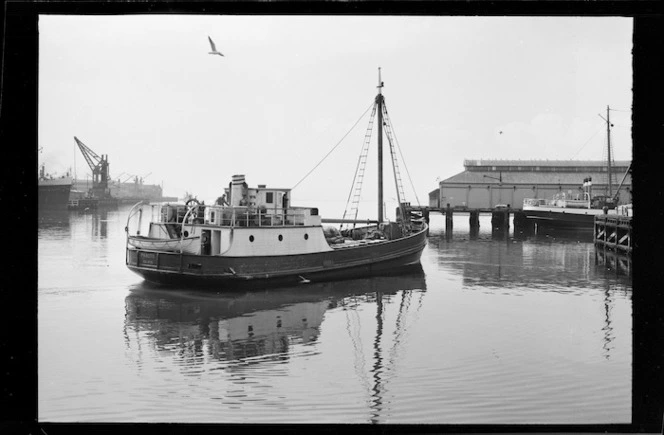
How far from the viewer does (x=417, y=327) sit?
12609 mm

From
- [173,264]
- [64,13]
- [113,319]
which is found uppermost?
[64,13]

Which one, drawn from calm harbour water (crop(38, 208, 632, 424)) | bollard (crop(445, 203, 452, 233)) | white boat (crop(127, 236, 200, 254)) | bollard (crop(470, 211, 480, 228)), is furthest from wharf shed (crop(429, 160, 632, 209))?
white boat (crop(127, 236, 200, 254))

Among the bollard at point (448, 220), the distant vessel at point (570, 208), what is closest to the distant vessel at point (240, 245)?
the distant vessel at point (570, 208)

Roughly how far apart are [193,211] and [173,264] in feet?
7.36

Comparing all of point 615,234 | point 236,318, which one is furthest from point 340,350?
point 615,234

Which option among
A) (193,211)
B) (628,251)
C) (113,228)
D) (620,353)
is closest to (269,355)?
(620,353)

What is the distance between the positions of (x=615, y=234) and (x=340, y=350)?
64.1ft

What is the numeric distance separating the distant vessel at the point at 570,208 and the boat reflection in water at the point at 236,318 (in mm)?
22753

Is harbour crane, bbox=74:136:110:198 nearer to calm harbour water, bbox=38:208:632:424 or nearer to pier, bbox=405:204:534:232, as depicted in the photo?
calm harbour water, bbox=38:208:632:424

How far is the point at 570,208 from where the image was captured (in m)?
38.6

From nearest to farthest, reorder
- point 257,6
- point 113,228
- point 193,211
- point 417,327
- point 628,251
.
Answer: point 257,6, point 417,327, point 193,211, point 628,251, point 113,228

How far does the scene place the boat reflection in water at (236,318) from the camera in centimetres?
1045

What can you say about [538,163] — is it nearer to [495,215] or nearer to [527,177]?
[527,177]
